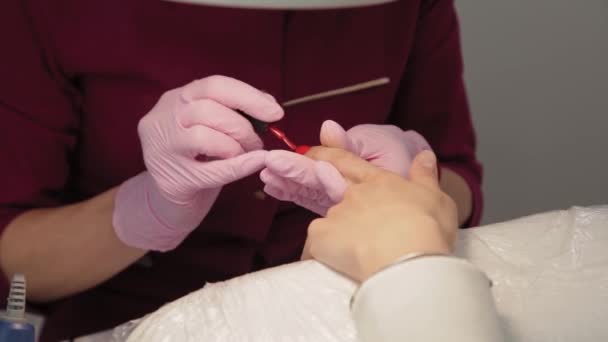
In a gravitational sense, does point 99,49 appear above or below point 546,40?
above

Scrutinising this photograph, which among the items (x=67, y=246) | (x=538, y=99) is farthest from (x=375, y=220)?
(x=538, y=99)

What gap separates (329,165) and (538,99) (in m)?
0.92

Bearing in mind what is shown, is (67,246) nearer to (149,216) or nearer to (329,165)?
(149,216)

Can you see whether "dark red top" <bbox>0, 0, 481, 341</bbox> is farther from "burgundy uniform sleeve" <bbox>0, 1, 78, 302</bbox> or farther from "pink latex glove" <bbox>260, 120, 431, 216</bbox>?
"pink latex glove" <bbox>260, 120, 431, 216</bbox>

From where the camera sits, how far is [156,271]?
1122 mm

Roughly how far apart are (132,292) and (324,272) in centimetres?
48

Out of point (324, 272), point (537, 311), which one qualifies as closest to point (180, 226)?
point (324, 272)

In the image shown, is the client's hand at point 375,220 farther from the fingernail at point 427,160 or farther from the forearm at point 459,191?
the forearm at point 459,191

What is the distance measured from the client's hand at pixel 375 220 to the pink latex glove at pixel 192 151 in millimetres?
95

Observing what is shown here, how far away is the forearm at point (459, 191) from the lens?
119cm

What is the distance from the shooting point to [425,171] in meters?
0.81

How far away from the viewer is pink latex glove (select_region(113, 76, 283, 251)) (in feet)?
2.76

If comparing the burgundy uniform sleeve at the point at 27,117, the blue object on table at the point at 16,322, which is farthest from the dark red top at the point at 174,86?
the blue object on table at the point at 16,322

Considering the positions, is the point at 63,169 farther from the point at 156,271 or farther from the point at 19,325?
the point at 19,325
